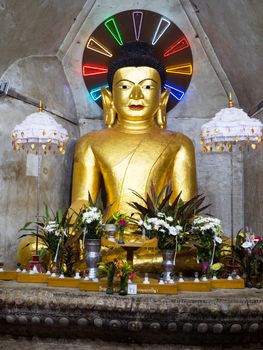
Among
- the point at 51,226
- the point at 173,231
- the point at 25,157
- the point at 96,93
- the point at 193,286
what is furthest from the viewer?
the point at 96,93

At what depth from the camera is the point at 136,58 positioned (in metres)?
6.09

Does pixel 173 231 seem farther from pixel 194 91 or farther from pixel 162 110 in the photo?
pixel 194 91

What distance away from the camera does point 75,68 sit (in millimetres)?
6562

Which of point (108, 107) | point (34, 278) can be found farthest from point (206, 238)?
point (108, 107)

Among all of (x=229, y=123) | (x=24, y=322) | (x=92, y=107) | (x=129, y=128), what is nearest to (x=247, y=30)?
(x=229, y=123)

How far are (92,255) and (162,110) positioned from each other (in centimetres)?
278

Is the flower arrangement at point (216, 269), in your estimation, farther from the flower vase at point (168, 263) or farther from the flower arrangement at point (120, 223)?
the flower arrangement at point (120, 223)

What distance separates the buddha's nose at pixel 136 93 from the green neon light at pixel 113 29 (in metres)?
0.79

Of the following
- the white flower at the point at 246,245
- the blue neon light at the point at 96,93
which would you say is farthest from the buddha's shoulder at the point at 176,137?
the white flower at the point at 246,245

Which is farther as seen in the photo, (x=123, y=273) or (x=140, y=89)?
(x=140, y=89)

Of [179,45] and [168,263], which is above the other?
[179,45]

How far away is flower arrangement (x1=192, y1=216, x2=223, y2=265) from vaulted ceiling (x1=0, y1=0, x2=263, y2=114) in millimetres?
2092

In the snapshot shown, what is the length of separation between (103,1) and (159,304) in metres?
4.45

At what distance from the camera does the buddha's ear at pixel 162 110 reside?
6.21 metres
